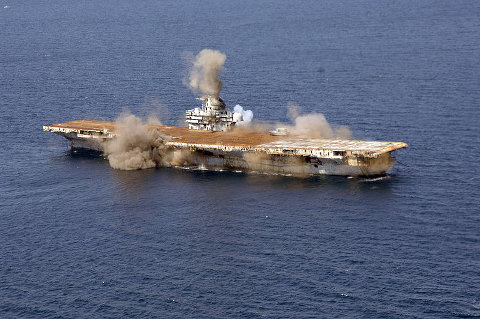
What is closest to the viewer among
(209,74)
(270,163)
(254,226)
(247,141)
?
(254,226)

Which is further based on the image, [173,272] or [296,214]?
[296,214]

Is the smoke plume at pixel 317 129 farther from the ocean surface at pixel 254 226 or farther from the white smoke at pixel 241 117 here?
the white smoke at pixel 241 117

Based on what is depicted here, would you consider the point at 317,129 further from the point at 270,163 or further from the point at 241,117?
the point at 241,117

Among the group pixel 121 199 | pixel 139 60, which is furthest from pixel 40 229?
pixel 139 60

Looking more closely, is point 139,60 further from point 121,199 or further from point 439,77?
point 121,199

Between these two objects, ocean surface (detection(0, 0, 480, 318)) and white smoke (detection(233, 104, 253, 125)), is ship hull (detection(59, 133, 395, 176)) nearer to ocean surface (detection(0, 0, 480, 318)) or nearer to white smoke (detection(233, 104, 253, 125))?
ocean surface (detection(0, 0, 480, 318))

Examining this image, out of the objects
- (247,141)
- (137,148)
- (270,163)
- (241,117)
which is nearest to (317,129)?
(247,141)

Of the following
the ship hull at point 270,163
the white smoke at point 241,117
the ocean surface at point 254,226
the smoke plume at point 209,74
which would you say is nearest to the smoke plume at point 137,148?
the ship hull at point 270,163

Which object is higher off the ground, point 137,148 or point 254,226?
point 137,148
